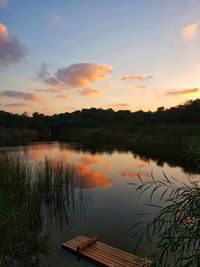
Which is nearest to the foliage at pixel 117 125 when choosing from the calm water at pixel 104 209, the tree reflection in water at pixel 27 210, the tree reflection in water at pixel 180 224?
the calm water at pixel 104 209

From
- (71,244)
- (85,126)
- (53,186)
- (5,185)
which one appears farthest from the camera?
(85,126)

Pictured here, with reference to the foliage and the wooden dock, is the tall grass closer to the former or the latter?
the wooden dock

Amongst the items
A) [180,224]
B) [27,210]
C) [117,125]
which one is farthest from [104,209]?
[117,125]

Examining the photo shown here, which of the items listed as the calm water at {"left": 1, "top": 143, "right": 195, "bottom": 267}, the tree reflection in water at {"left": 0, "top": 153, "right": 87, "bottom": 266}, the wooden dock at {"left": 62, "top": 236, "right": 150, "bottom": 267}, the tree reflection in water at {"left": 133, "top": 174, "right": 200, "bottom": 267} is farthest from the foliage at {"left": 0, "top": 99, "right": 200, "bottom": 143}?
the tree reflection in water at {"left": 133, "top": 174, "right": 200, "bottom": 267}

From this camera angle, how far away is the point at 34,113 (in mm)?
86562

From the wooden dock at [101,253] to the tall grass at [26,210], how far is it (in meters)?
0.76

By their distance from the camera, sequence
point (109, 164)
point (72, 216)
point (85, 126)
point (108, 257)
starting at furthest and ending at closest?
point (85, 126)
point (109, 164)
point (72, 216)
point (108, 257)

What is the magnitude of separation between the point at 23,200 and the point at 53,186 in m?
2.41

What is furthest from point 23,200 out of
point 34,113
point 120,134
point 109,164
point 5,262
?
point 34,113

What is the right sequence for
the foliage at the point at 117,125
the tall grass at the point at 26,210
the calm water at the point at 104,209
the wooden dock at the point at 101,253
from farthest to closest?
the foliage at the point at 117,125, the calm water at the point at 104,209, the wooden dock at the point at 101,253, the tall grass at the point at 26,210

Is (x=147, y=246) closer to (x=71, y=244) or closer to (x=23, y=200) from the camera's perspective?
(x=71, y=244)

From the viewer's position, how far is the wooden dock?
604 cm

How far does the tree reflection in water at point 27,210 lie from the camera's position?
585 cm

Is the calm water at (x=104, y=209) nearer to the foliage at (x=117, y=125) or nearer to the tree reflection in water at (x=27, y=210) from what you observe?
the tree reflection in water at (x=27, y=210)
